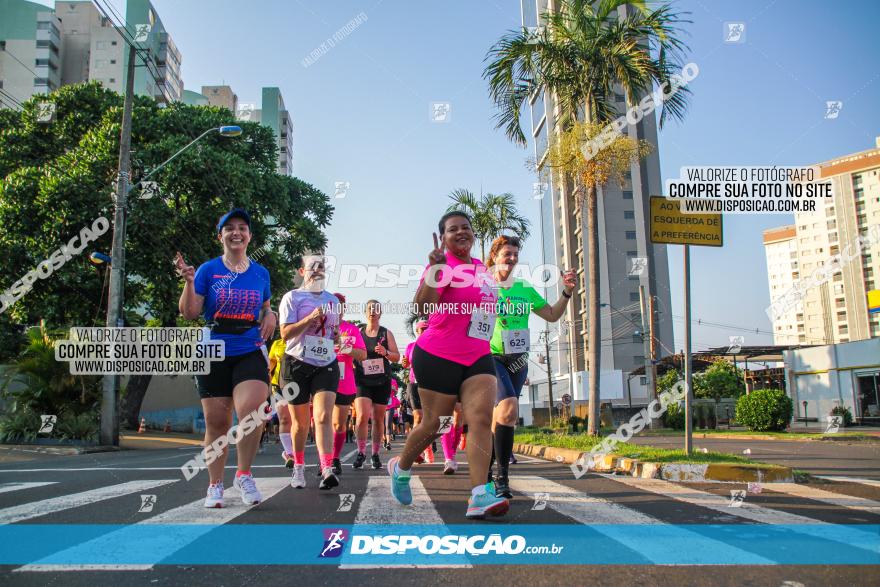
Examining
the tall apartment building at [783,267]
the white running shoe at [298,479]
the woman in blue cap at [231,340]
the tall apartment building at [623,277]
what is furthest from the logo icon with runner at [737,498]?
the tall apartment building at [783,267]

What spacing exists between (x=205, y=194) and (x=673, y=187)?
1829 cm

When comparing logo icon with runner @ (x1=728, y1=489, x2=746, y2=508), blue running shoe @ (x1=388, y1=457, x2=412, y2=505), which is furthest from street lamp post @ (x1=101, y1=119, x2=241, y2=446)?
logo icon with runner @ (x1=728, y1=489, x2=746, y2=508)

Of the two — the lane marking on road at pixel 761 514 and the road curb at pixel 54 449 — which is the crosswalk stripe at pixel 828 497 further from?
the road curb at pixel 54 449

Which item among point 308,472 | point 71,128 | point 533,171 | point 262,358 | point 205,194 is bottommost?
point 308,472

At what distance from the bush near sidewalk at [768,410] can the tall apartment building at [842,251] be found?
61.3m

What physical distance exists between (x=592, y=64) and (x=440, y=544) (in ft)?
43.3

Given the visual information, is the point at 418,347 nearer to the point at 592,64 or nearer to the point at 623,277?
the point at 592,64

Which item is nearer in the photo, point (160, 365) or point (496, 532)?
point (496, 532)

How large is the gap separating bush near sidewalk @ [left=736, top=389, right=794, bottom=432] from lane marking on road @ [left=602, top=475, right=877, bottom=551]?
65.1 ft

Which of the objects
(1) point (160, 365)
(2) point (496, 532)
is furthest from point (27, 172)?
(2) point (496, 532)

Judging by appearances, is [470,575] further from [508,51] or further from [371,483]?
[508,51]

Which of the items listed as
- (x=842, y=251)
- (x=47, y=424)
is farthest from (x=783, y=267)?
(x=47, y=424)

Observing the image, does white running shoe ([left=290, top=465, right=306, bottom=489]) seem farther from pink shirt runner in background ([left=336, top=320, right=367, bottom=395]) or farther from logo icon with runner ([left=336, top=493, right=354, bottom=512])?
pink shirt runner in background ([left=336, top=320, right=367, bottom=395])

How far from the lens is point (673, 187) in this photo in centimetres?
1063
